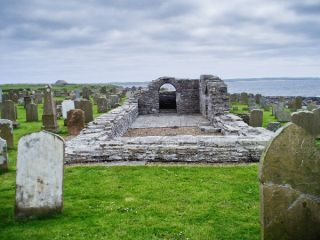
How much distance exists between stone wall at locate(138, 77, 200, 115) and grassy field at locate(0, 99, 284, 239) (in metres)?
16.4

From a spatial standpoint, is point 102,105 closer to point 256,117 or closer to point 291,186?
point 256,117

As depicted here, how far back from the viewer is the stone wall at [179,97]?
26469mm

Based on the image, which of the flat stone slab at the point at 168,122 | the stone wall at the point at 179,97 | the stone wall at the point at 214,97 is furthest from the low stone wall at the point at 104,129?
the stone wall at the point at 179,97

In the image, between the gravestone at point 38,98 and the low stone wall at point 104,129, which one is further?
the gravestone at point 38,98

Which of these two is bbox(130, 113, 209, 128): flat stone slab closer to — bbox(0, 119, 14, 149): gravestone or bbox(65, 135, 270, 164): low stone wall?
bbox(0, 119, 14, 149): gravestone

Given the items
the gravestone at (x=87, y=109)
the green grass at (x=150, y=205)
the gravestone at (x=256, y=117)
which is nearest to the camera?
the green grass at (x=150, y=205)

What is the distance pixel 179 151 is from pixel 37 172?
4701mm

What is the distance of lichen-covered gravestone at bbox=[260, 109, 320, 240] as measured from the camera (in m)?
5.12

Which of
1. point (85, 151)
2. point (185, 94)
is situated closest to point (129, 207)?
point (85, 151)

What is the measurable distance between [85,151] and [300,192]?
7.06 meters

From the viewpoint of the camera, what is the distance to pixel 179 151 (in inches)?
426

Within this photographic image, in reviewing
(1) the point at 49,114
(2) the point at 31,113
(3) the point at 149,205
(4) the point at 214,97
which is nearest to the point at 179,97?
(4) the point at 214,97

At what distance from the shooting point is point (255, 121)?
18.3 meters

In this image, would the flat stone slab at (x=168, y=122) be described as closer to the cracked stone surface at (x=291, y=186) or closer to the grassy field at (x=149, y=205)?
the grassy field at (x=149, y=205)
